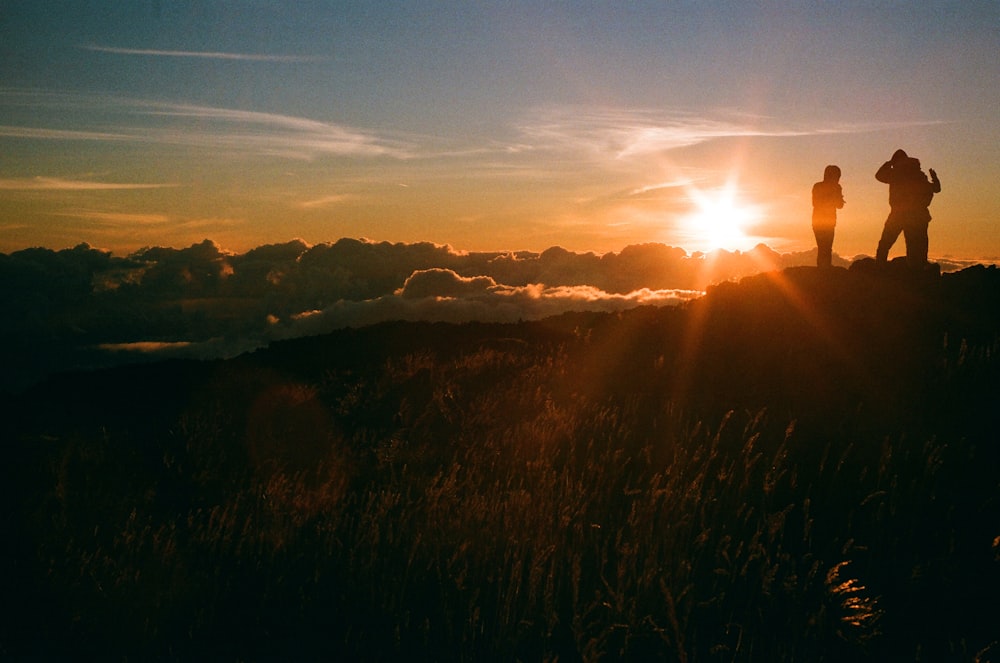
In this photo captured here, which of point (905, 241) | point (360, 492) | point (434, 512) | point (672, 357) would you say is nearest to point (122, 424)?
point (360, 492)

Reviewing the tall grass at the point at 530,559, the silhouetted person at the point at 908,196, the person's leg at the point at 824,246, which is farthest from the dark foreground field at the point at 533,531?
the person's leg at the point at 824,246

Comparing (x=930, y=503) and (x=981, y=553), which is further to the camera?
(x=930, y=503)

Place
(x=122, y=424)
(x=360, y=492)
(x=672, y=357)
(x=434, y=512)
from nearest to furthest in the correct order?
(x=434, y=512) < (x=360, y=492) < (x=122, y=424) < (x=672, y=357)

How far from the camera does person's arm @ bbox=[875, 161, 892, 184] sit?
13.1m

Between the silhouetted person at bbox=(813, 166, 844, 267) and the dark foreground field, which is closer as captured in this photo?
the dark foreground field

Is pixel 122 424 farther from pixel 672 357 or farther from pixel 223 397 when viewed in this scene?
pixel 672 357

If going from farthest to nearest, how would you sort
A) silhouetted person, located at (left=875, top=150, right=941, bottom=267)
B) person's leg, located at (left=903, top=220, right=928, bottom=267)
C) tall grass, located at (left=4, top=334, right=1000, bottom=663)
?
person's leg, located at (left=903, top=220, right=928, bottom=267) < silhouetted person, located at (left=875, top=150, right=941, bottom=267) < tall grass, located at (left=4, top=334, right=1000, bottom=663)

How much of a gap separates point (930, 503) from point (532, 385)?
671cm

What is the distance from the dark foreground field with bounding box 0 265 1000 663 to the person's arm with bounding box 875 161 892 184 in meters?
4.36

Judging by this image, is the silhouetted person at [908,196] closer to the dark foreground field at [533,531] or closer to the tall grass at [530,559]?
the dark foreground field at [533,531]

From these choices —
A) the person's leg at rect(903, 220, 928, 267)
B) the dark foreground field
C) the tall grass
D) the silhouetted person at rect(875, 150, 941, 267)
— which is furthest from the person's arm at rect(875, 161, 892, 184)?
the tall grass

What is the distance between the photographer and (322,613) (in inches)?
154

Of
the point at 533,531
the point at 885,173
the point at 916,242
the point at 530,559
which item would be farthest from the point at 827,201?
the point at 530,559

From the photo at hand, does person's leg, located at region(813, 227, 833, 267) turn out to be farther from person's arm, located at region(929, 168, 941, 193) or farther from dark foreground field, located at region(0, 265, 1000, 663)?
dark foreground field, located at region(0, 265, 1000, 663)
